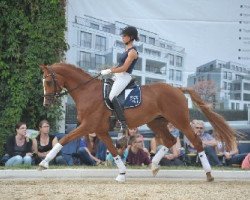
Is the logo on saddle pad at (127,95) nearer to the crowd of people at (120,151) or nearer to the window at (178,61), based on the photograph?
the crowd of people at (120,151)

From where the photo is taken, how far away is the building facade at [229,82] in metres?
10.4

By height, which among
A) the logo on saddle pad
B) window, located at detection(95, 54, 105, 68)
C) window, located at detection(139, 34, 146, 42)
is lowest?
the logo on saddle pad

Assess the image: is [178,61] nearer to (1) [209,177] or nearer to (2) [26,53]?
(2) [26,53]

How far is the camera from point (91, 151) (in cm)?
924

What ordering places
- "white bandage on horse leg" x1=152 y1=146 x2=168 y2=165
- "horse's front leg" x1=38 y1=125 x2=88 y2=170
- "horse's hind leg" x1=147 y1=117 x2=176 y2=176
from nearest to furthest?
1. "horse's front leg" x1=38 y1=125 x2=88 y2=170
2. "white bandage on horse leg" x1=152 y1=146 x2=168 y2=165
3. "horse's hind leg" x1=147 y1=117 x2=176 y2=176

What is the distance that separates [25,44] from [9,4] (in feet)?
2.99

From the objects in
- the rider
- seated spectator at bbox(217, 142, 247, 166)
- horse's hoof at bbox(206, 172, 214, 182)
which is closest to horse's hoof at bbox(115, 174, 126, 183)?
the rider

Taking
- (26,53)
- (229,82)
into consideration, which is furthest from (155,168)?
(26,53)

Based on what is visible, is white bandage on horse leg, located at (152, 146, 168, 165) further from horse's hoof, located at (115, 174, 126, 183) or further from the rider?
the rider

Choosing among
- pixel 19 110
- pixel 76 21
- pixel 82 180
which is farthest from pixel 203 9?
pixel 82 180

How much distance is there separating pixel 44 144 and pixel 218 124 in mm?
3123

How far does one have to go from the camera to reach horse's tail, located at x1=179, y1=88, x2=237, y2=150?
7.98 meters

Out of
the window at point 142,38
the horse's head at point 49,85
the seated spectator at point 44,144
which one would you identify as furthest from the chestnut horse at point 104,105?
the window at point 142,38

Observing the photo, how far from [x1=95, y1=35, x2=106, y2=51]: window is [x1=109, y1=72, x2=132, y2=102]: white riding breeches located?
9.87 ft
